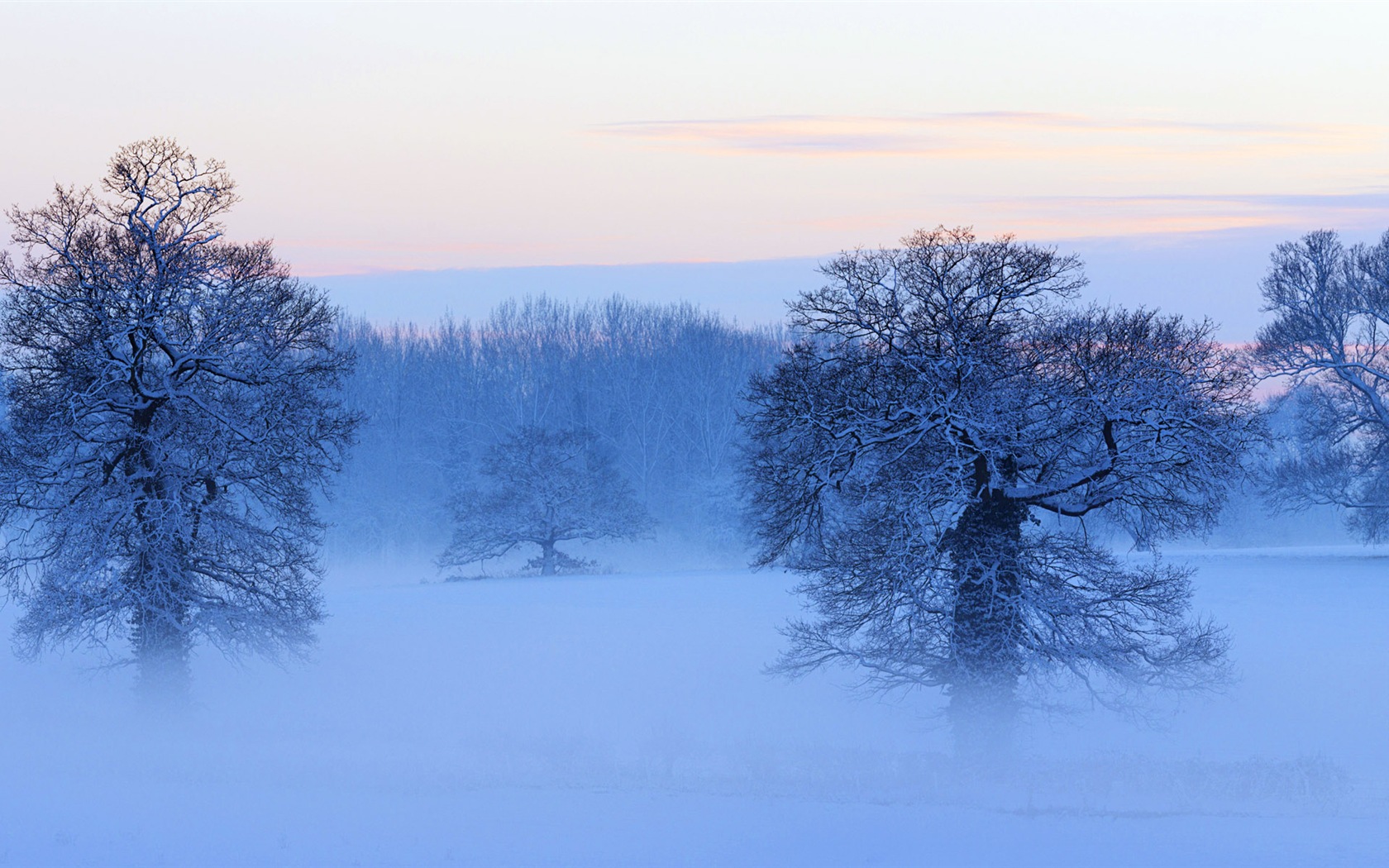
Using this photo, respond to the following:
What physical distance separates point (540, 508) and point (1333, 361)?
26794 millimetres

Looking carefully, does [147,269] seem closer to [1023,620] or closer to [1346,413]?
[1023,620]

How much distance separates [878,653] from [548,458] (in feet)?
93.8

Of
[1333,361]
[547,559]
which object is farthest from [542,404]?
[1333,361]

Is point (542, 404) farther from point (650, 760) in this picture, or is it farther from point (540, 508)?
point (650, 760)

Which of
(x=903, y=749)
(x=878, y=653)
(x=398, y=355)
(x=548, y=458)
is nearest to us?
(x=878, y=653)

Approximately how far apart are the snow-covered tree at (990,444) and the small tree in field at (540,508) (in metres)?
27.1

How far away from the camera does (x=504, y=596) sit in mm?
36000

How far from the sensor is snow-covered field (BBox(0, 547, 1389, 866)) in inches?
523

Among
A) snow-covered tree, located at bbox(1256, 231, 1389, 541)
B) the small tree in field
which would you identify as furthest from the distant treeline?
snow-covered tree, located at bbox(1256, 231, 1389, 541)

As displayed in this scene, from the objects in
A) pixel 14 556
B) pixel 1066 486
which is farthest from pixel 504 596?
pixel 1066 486

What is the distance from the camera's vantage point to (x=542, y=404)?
291 ft

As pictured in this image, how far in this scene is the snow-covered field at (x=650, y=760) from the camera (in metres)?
13.3

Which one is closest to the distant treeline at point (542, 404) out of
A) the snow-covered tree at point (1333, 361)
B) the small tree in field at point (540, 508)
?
the small tree in field at point (540, 508)

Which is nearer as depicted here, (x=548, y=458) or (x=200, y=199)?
(x=200, y=199)
